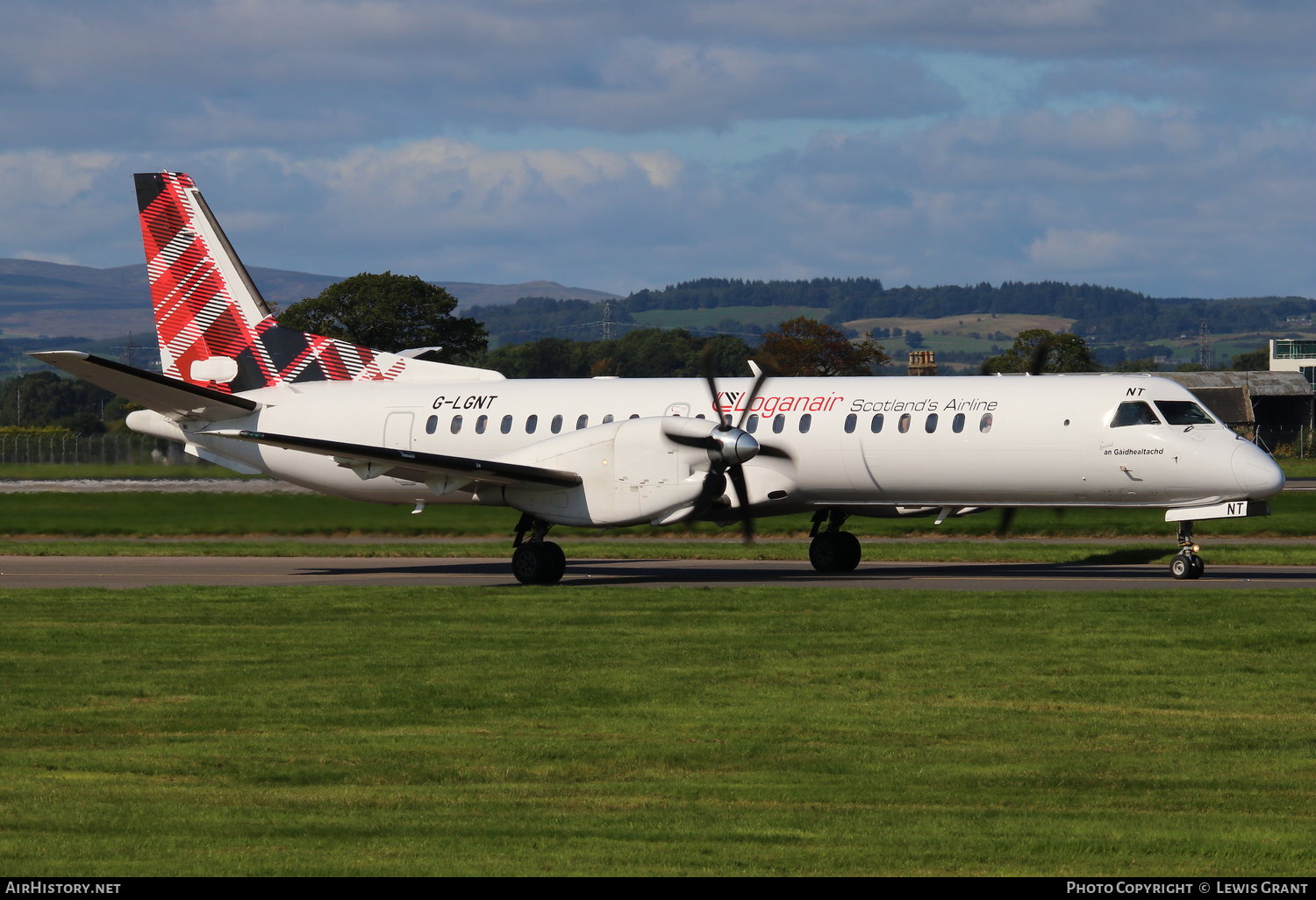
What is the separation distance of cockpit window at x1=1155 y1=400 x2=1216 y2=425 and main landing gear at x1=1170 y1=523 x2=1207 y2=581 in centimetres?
188

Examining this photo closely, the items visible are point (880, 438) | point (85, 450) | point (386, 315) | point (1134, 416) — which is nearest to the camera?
point (1134, 416)

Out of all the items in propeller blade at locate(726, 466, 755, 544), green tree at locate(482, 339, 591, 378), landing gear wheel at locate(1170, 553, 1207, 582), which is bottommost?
landing gear wheel at locate(1170, 553, 1207, 582)

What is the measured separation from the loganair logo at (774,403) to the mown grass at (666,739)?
6.55 metres

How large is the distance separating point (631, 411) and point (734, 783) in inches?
771

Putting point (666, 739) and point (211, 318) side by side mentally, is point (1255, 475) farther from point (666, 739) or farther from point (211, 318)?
point (211, 318)

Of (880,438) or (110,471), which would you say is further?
(110,471)

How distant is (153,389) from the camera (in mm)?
30766

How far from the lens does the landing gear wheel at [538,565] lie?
Answer: 28250 millimetres

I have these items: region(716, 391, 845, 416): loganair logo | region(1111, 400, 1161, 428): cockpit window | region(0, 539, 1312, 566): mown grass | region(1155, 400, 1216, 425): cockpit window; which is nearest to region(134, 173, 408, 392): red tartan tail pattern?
region(0, 539, 1312, 566): mown grass

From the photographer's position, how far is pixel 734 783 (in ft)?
37.6

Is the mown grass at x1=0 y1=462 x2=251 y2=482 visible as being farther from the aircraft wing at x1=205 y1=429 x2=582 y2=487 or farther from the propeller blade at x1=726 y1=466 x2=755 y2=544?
the propeller blade at x1=726 y1=466 x2=755 y2=544

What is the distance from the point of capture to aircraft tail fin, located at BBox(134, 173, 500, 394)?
34438mm

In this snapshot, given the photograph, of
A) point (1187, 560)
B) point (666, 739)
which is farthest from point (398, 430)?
point (666, 739)

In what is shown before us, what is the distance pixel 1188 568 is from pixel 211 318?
841 inches
